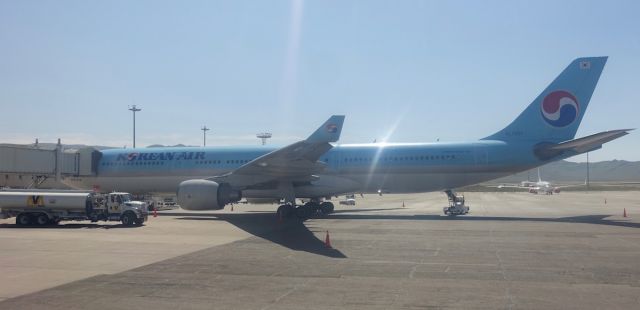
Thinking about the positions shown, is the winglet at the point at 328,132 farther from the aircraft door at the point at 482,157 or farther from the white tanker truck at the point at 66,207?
the aircraft door at the point at 482,157

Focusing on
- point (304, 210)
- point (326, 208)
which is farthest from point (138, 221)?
point (326, 208)

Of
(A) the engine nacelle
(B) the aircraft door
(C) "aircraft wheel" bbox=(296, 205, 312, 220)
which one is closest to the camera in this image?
(A) the engine nacelle

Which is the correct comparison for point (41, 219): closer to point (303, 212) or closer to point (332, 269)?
point (303, 212)

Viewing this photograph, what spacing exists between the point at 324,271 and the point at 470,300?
142 inches

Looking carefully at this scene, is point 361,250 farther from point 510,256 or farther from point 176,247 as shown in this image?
point 176,247

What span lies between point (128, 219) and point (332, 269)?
45.0 feet

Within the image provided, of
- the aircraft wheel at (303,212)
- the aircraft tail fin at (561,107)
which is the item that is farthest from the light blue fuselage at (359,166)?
the aircraft tail fin at (561,107)

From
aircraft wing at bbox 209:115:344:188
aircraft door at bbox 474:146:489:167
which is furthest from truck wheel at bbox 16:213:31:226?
aircraft door at bbox 474:146:489:167

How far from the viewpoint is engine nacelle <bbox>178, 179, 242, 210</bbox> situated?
23.5 meters

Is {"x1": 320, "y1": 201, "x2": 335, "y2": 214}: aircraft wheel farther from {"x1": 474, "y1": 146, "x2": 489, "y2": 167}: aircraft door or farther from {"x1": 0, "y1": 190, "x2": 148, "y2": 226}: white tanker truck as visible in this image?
{"x1": 0, "y1": 190, "x2": 148, "y2": 226}: white tanker truck

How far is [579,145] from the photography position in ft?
81.7

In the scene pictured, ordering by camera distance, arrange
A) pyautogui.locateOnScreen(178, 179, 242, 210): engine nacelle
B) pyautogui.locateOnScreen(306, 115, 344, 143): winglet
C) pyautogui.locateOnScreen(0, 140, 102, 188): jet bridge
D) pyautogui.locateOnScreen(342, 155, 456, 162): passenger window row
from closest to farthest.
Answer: pyautogui.locateOnScreen(306, 115, 344, 143): winglet < pyautogui.locateOnScreen(178, 179, 242, 210): engine nacelle < pyautogui.locateOnScreen(342, 155, 456, 162): passenger window row < pyautogui.locateOnScreen(0, 140, 102, 188): jet bridge

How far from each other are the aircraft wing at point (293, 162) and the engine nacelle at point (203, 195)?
49.2 inches

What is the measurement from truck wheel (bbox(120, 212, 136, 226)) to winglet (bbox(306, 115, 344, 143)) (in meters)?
8.14
